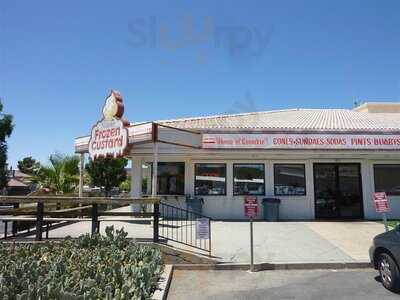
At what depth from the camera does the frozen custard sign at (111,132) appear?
14.7 meters

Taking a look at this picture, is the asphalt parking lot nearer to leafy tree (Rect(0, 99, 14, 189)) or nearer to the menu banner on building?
the menu banner on building

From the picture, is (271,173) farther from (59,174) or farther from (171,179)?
(59,174)

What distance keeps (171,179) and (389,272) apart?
39.3 feet

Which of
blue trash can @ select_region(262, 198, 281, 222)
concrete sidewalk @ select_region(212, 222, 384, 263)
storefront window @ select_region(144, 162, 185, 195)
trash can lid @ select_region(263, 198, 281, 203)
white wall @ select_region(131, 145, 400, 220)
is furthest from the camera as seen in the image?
storefront window @ select_region(144, 162, 185, 195)

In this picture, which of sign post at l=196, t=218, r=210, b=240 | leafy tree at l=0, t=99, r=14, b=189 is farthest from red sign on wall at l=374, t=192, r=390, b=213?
leafy tree at l=0, t=99, r=14, b=189

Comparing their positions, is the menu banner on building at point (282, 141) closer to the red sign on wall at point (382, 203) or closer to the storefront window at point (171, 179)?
the storefront window at point (171, 179)

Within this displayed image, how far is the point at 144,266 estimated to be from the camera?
21.4ft

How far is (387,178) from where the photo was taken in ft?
60.2

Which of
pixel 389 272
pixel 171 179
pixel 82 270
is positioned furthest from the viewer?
pixel 171 179

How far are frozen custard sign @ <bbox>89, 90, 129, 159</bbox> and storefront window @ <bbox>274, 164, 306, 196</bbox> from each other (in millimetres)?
7248

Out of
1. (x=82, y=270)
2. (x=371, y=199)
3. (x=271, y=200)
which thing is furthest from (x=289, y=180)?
(x=82, y=270)

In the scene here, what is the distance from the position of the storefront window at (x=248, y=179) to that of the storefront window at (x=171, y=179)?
238 cm

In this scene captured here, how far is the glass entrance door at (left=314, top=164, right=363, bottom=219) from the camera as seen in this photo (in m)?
18.1

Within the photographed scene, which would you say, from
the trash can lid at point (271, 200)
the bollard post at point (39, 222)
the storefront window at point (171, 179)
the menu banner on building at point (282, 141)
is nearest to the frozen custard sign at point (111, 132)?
the storefront window at point (171, 179)
